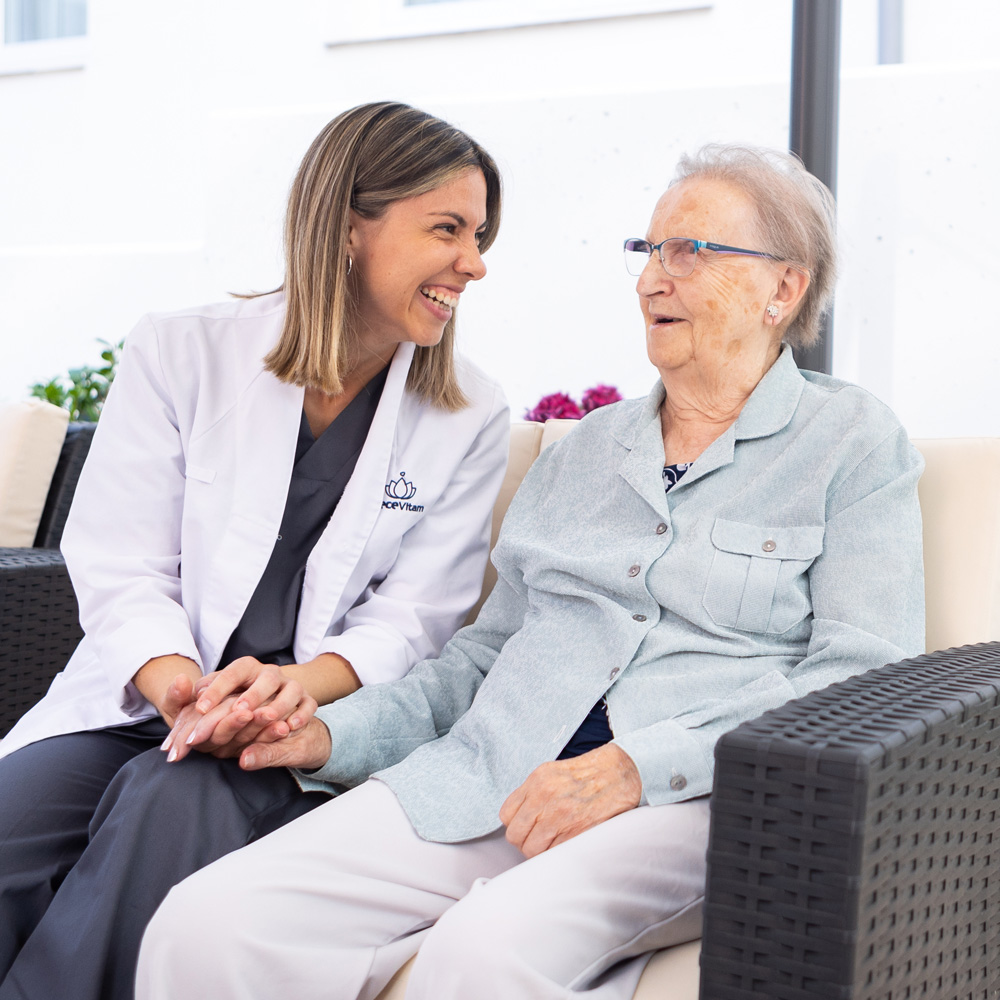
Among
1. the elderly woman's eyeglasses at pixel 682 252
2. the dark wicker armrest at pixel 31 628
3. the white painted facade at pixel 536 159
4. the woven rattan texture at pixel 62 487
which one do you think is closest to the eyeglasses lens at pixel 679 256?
the elderly woman's eyeglasses at pixel 682 252

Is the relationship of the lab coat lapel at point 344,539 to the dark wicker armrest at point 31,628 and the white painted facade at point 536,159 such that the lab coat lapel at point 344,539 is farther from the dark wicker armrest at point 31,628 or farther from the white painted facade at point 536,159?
the white painted facade at point 536,159

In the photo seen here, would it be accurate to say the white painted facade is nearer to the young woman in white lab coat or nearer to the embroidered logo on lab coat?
the young woman in white lab coat

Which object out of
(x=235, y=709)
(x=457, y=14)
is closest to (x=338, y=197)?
(x=235, y=709)

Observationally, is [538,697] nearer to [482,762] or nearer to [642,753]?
[482,762]

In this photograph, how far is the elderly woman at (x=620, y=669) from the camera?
3.56 feet

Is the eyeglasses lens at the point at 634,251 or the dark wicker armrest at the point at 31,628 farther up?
the eyeglasses lens at the point at 634,251

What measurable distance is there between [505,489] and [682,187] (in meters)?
0.60

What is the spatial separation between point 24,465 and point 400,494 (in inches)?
47.6

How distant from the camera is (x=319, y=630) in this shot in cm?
155

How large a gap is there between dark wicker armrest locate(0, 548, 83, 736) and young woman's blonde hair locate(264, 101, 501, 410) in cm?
74

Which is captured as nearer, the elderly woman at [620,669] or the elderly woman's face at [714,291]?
the elderly woman at [620,669]

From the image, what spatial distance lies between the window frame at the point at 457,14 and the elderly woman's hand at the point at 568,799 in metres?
2.91

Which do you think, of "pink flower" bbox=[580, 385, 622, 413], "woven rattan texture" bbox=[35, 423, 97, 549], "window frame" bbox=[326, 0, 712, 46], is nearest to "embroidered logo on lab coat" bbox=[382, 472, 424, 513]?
"woven rattan texture" bbox=[35, 423, 97, 549]

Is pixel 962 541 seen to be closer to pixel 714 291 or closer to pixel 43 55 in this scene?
pixel 714 291
